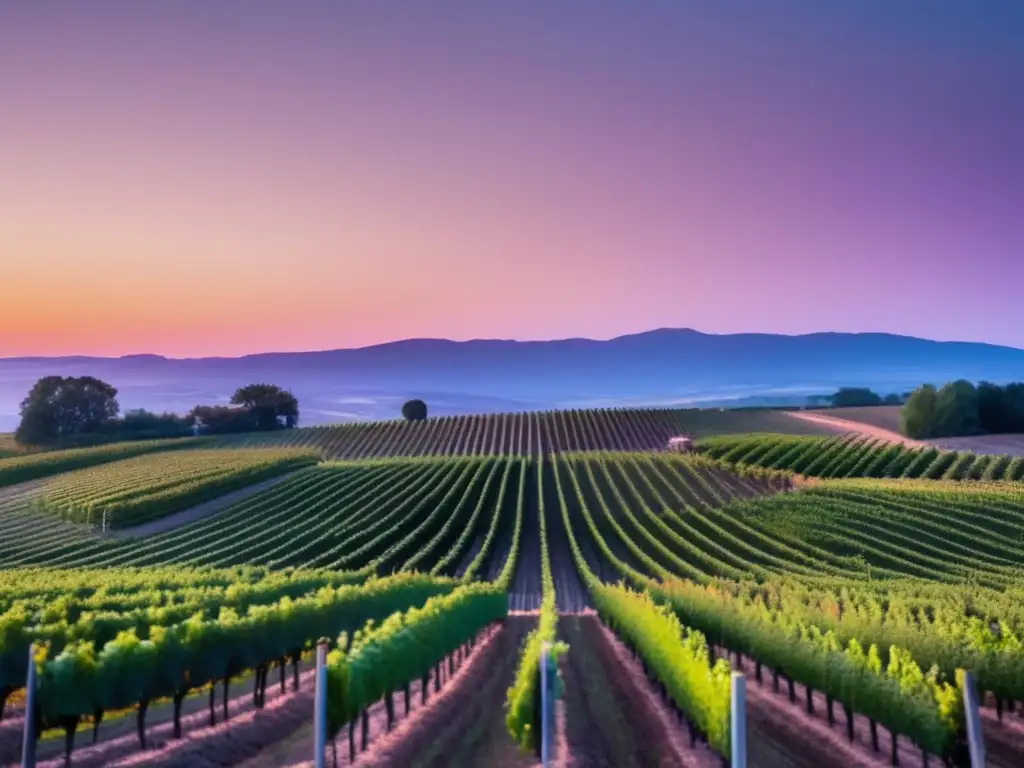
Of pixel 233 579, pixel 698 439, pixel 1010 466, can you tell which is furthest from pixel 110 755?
pixel 698 439

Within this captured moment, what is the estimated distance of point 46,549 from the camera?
3862cm

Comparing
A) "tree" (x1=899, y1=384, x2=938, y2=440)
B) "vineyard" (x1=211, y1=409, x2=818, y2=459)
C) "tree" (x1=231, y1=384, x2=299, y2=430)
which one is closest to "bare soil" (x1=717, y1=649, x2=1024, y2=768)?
"vineyard" (x1=211, y1=409, x2=818, y2=459)

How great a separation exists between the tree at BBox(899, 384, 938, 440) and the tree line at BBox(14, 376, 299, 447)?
6244 cm

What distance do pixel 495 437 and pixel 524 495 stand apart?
2409cm

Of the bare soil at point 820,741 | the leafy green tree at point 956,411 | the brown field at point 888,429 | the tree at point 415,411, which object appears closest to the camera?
the bare soil at point 820,741

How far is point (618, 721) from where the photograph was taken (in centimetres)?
1283

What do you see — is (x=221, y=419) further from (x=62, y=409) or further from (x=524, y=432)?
(x=524, y=432)

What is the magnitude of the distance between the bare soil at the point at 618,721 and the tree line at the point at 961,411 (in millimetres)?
58601

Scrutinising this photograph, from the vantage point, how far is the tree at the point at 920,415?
222 feet

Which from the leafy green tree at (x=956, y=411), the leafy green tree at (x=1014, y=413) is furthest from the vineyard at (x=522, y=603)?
the leafy green tree at (x=1014, y=413)

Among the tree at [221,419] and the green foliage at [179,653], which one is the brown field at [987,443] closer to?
the green foliage at [179,653]

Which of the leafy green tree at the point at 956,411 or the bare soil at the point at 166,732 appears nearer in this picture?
the bare soil at the point at 166,732

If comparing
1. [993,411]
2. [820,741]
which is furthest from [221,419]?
[820,741]

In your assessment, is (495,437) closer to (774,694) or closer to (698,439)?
(698,439)
